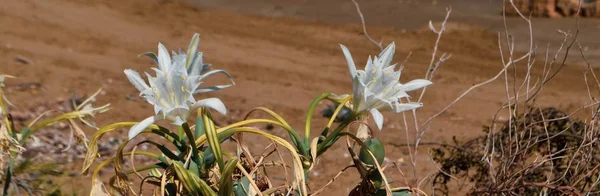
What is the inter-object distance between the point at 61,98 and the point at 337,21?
159 inches

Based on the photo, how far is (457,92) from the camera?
7.42 meters

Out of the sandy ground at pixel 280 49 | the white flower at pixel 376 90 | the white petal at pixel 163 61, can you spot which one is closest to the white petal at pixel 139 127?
the white petal at pixel 163 61

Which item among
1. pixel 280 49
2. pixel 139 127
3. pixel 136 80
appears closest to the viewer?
pixel 139 127

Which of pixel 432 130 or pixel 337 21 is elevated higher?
pixel 432 130

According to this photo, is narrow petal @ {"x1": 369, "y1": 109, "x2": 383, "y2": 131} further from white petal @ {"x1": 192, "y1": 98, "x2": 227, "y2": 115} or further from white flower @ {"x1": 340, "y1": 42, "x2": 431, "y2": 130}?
white petal @ {"x1": 192, "y1": 98, "x2": 227, "y2": 115}

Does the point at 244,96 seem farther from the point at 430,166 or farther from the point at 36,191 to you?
the point at 36,191

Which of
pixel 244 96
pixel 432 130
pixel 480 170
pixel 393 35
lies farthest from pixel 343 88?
pixel 480 170

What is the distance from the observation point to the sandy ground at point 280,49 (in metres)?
6.65

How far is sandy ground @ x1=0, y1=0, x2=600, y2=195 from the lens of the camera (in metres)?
6.65

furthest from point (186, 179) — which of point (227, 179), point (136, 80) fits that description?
Answer: point (136, 80)

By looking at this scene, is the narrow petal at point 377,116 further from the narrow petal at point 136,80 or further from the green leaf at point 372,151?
the narrow petal at point 136,80

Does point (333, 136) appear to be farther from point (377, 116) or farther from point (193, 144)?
point (193, 144)

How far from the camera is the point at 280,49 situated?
8836 mm

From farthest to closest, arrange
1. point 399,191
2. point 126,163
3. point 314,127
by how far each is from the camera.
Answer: point 314,127 < point 126,163 < point 399,191
